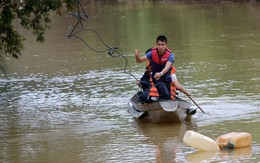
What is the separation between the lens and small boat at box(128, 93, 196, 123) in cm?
1429

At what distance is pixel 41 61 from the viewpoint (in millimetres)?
26750

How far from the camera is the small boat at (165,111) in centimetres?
1429

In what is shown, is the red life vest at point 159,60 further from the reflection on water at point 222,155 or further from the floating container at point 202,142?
the reflection on water at point 222,155

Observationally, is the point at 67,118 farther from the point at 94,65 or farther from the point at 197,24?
the point at 197,24

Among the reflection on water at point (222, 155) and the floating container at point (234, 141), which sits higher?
the floating container at point (234, 141)

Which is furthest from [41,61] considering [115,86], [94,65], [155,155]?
[155,155]

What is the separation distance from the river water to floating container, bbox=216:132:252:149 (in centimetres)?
16

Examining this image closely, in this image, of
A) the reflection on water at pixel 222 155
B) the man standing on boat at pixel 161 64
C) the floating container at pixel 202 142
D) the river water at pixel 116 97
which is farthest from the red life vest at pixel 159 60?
the reflection on water at pixel 222 155

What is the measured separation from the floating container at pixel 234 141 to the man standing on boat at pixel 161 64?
2.51 meters

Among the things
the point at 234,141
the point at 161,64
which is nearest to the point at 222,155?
the point at 234,141

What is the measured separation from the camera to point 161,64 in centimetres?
1466

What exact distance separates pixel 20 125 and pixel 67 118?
1069mm

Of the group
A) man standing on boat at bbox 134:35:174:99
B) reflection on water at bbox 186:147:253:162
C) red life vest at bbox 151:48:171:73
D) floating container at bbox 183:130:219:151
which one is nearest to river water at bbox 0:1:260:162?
reflection on water at bbox 186:147:253:162

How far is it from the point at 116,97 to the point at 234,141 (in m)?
6.70
